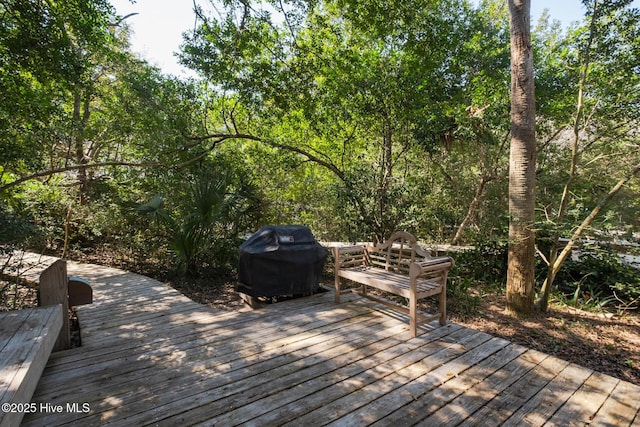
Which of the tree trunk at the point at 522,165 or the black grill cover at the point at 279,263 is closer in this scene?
the tree trunk at the point at 522,165

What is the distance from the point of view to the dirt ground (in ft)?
9.65

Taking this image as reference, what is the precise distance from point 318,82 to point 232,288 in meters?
4.19

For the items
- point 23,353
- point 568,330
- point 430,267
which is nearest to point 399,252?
point 430,267

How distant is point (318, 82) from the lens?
239 inches

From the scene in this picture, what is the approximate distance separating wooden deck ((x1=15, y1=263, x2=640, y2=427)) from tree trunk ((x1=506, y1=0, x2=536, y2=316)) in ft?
3.90

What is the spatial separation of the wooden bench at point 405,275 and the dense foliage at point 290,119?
114cm

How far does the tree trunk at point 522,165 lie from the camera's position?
3.57 meters

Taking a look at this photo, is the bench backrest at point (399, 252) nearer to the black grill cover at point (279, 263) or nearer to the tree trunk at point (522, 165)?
the black grill cover at point (279, 263)

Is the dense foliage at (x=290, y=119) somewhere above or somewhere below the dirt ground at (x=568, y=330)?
above

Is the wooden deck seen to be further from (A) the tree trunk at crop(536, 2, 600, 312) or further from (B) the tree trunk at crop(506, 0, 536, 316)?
(A) the tree trunk at crop(536, 2, 600, 312)

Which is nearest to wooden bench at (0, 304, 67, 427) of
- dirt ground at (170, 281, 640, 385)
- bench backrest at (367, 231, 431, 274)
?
dirt ground at (170, 281, 640, 385)

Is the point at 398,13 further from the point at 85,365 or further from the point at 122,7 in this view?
the point at 85,365

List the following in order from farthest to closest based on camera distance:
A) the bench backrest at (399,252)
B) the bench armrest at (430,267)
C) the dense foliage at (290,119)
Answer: the dense foliage at (290,119) → the bench backrest at (399,252) → the bench armrest at (430,267)

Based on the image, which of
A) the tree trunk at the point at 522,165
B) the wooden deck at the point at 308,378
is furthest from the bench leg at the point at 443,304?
the tree trunk at the point at 522,165
